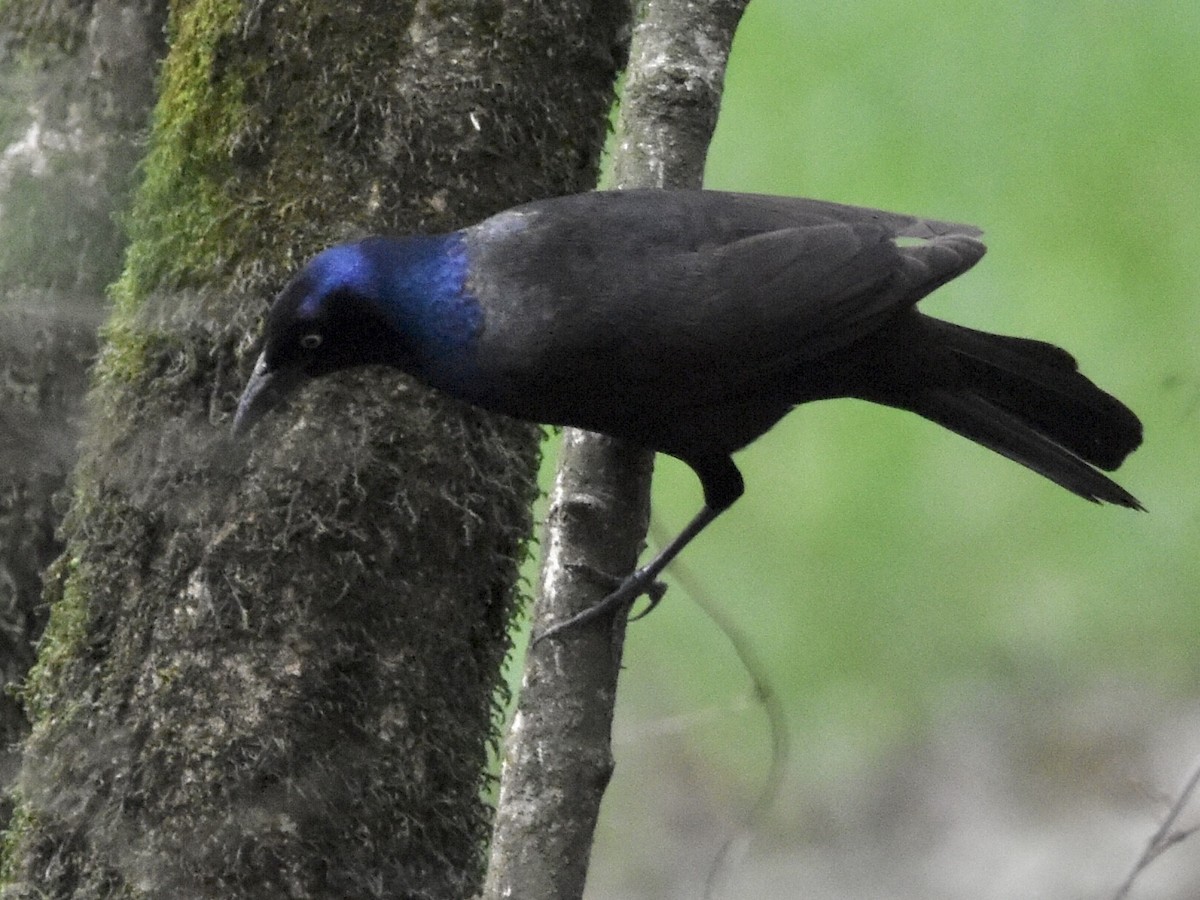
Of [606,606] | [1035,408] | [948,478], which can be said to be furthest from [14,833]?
[948,478]

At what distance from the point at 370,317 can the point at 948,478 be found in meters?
3.61

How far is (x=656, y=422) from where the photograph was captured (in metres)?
3.20

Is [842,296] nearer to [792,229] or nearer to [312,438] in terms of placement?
[792,229]

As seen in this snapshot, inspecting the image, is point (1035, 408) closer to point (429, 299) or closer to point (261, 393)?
point (429, 299)

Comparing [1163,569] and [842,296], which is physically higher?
[842,296]

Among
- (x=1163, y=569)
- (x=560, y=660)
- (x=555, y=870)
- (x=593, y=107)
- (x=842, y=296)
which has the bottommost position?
(x=1163, y=569)

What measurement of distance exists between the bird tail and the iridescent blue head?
128 centimetres

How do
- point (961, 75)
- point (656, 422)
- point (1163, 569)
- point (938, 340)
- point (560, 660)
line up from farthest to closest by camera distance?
point (961, 75), point (1163, 569), point (938, 340), point (656, 422), point (560, 660)

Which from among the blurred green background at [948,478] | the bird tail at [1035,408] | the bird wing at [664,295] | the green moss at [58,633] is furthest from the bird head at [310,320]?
the blurred green background at [948,478]

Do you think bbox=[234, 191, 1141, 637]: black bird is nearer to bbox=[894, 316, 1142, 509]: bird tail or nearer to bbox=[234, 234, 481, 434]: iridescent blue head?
bbox=[234, 234, 481, 434]: iridescent blue head

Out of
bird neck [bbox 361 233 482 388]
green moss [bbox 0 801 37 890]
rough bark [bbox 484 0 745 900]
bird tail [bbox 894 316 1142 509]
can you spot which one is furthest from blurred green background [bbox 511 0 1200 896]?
green moss [bbox 0 801 37 890]

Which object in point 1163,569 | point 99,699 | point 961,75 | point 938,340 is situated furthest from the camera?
point 961,75

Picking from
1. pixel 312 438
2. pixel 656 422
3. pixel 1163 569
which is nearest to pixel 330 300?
pixel 312 438

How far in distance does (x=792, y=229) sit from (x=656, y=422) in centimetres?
56
